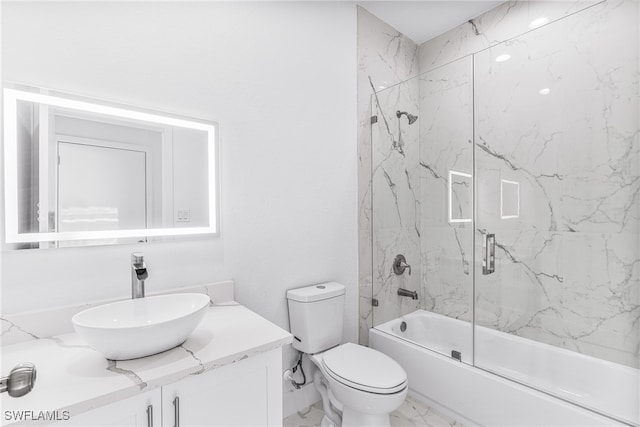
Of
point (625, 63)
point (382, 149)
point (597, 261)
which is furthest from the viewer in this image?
→ point (382, 149)

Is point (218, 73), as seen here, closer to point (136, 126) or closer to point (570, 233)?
point (136, 126)

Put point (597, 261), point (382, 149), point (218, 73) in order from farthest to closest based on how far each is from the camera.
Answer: point (382, 149) → point (597, 261) → point (218, 73)

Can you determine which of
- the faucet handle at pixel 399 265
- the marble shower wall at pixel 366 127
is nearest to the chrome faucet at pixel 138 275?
the marble shower wall at pixel 366 127

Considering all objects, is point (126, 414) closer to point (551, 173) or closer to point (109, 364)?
point (109, 364)

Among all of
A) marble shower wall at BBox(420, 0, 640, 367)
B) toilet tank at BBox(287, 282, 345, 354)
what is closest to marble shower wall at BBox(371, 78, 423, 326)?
marble shower wall at BBox(420, 0, 640, 367)

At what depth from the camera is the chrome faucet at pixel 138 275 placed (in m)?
1.18

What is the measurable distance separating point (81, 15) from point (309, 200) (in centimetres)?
131

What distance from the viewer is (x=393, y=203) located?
236 cm

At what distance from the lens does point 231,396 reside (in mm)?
1020

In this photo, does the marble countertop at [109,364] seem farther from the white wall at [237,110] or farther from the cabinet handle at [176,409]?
the white wall at [237,110]

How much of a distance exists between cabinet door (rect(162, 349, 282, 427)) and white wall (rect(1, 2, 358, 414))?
583 mm

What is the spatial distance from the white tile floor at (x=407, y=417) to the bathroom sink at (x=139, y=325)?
3.59 feet

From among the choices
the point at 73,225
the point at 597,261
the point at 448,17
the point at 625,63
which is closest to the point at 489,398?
the point at 597,261

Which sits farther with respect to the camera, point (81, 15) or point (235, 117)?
point (235, 117)
